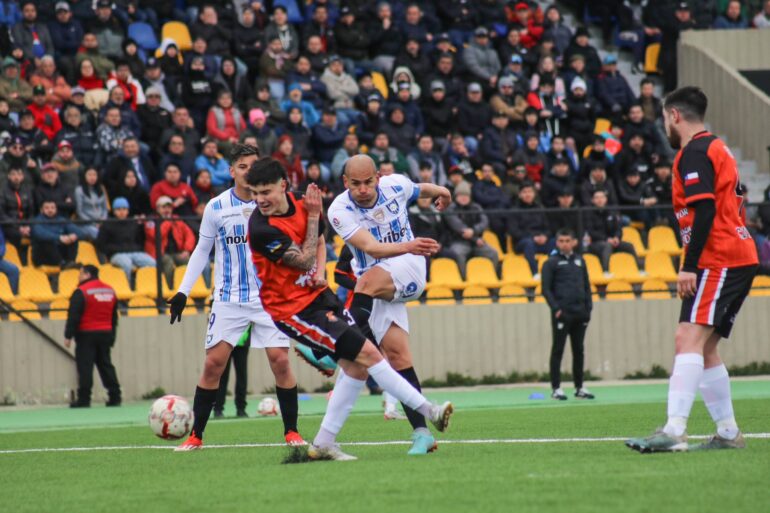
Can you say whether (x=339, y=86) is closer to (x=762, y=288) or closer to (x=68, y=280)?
(x=68, y=280)

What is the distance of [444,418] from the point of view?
8.54m

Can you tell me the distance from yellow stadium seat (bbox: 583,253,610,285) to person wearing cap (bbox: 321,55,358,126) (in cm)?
494

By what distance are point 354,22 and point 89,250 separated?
7746 mm

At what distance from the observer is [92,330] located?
18.9m

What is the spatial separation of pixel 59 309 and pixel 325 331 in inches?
461

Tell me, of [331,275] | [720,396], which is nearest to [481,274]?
[331,275]

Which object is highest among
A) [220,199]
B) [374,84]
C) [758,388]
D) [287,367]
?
[374,84]

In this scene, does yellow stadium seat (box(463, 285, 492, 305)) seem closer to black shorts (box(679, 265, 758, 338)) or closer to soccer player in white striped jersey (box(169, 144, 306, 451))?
soccer player in white striped jersey (box(169, 144, 306, 451))

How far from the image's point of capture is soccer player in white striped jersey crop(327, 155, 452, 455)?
9.35 metres

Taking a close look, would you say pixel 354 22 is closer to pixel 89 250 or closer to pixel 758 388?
pixel 89 250

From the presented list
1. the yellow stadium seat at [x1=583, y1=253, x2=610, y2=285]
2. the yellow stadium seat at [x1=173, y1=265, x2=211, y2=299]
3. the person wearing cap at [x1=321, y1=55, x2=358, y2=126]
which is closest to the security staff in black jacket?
the yellow stadium seat at [x1=583, y1=253, x2=610, y2=285]

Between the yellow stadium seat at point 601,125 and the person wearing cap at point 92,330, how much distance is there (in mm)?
10852

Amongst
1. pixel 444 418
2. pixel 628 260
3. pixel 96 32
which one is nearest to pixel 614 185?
pixel 628 260

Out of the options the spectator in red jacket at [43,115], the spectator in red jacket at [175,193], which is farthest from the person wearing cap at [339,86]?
the spectator in red jacket at [43,115]
